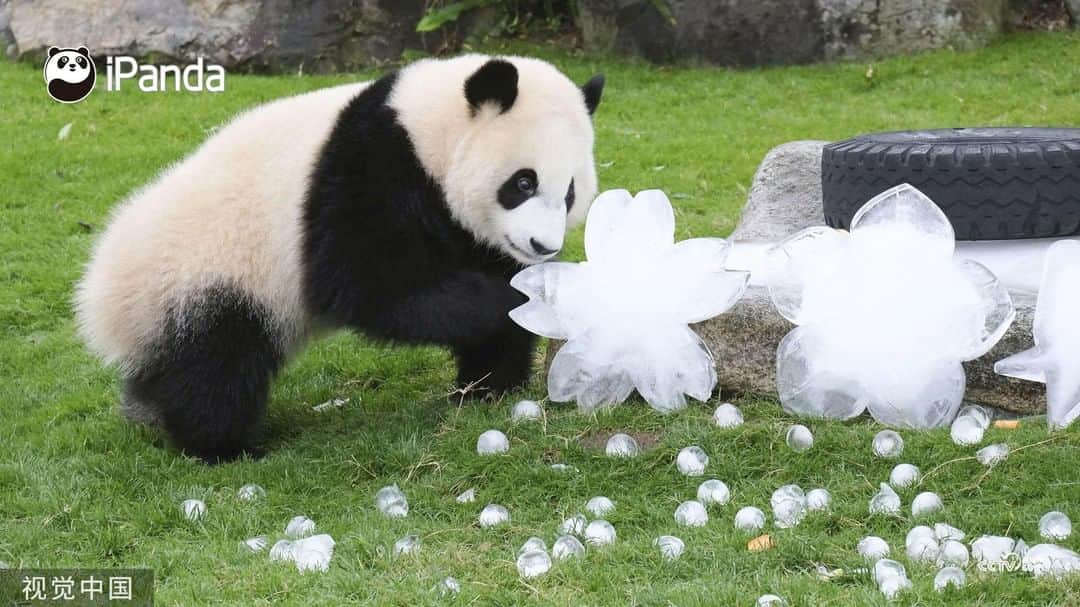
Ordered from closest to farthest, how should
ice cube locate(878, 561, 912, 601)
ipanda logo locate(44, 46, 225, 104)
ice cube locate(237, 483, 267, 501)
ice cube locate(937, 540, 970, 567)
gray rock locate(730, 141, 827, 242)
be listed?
ice cube locate(878, 561, 912, 601) → ice cube locate(937, 540, 970, 567) → ice cube locate(237, 483, 267, 501) → gray rock locate(730, 141, 827, 242) → ipanda logo locate(44, 46, 225, 104)

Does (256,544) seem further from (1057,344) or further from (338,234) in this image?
(1057,344)

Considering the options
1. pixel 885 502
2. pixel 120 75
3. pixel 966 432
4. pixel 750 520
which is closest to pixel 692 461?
pixel 750 520

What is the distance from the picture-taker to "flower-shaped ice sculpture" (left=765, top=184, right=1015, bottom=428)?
438 cm

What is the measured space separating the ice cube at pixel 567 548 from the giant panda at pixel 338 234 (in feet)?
4.01

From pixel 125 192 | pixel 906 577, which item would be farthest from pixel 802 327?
pixel 125 192

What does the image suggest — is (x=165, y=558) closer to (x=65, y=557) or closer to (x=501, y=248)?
(x=65, y=557)

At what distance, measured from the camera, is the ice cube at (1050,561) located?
131 inches

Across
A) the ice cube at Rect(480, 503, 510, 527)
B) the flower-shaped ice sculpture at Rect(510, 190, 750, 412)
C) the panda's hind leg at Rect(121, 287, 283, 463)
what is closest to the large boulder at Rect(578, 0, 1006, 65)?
the flower-shaped ice sculpture at Rect(510, 190, 750, 412)

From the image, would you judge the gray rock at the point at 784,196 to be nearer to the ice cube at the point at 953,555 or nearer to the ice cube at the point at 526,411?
the ice cube at the point at 526,411

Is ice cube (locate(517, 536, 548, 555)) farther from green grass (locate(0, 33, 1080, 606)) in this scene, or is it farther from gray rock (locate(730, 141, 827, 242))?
gray rock (locate(730, 141, 827, 242))

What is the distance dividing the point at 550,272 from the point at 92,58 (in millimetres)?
8139

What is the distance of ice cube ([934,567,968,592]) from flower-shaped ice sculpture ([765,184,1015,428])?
1139 mm

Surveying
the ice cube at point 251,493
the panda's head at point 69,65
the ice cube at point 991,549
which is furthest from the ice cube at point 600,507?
the panda's head at point 69,65

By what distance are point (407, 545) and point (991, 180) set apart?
2.75 m
